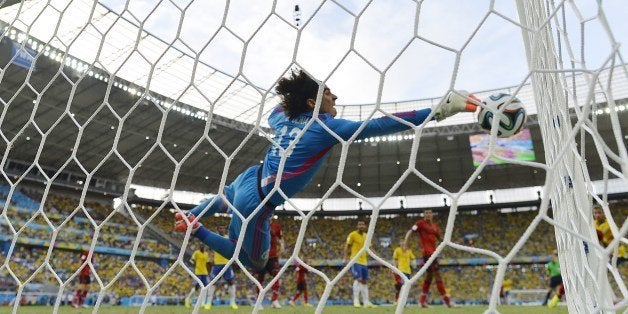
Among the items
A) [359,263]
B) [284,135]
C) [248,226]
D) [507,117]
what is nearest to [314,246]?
[359,263]

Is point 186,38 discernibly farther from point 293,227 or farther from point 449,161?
point 293,227

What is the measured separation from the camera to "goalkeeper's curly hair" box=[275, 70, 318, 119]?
97.5 inches

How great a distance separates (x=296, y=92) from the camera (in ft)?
8.22

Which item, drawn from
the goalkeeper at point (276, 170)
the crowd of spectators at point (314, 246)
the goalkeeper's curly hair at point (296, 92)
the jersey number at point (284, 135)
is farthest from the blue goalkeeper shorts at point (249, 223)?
the crowd of spectators at point (314, 246)

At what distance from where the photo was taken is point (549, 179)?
46.1 inches

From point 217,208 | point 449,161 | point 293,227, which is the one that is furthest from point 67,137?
point 217,208

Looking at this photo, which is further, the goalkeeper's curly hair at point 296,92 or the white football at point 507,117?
the goalkeeper's curly hair at point 296,92

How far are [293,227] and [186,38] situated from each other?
24.2 meters

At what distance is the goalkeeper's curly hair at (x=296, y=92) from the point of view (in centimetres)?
248

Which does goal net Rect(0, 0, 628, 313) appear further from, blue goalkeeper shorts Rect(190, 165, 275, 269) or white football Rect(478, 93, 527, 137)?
blue goalkeeper shorts Rect(190, 165, 275, 269)

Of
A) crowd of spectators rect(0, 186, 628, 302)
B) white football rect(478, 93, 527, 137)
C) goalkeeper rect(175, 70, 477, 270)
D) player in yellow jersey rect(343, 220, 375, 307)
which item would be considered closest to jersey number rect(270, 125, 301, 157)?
goalkeeper rect(175, 70, 477, 270)

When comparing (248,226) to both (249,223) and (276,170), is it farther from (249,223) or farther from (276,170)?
(276,170)

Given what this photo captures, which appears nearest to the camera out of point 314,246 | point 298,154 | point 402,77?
point 402,77

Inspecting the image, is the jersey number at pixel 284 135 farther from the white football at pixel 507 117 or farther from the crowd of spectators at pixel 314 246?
the crowd of spectators at pixel 314 246
